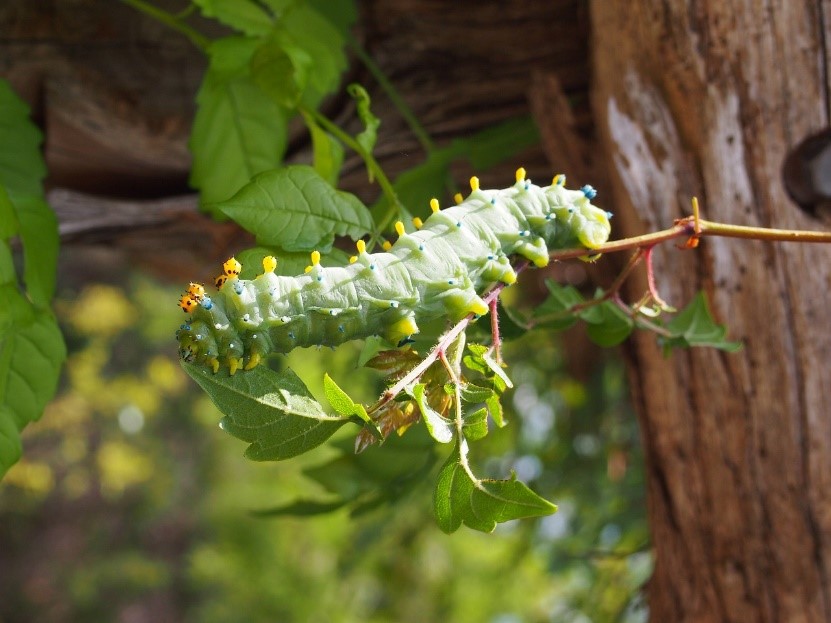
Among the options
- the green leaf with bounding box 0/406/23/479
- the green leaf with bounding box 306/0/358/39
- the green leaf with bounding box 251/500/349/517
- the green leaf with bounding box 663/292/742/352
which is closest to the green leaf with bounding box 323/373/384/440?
the green leaf with bounding box 0/406/23/479

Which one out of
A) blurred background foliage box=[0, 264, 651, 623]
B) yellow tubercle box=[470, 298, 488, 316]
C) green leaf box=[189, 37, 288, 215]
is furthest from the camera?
blurred background foliage box=[0, 264, 651, 623]

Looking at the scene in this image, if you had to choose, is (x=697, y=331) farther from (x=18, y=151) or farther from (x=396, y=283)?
(x=18, y=151)

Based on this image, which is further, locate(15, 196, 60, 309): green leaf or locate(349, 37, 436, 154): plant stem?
locate(349, 37, 436, 154): plant stem

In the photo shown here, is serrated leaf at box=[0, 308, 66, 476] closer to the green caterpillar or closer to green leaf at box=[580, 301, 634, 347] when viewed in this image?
the green caterpillar

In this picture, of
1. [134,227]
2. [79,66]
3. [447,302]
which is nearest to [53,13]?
[79,66]

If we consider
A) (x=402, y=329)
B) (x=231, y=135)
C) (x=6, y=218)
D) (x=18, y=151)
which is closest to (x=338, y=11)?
(x=231, y=135)

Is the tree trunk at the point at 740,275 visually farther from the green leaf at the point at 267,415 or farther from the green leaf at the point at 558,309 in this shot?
the green leaf at the point at 267,415
